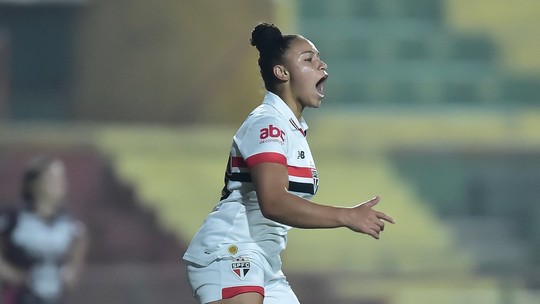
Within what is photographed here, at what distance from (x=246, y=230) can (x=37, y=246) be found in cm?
408

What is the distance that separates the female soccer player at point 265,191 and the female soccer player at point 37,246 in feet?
13.0

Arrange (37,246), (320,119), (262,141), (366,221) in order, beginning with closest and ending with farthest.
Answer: (366,221), (262,141), (37,246), (320,119)

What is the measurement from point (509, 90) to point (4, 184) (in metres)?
4.42

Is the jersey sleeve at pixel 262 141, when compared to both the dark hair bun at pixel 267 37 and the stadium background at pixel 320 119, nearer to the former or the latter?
the dark hair bun at pixel 267 37

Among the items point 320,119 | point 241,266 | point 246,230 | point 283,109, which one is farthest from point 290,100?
point 320,119

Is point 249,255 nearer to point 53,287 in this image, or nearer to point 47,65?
point 53,287

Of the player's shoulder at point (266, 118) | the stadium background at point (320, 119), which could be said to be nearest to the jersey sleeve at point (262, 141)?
the player's shoulder at point (266, 118)

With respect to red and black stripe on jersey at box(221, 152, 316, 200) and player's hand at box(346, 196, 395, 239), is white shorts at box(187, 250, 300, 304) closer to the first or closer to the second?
red and black stripe on jersey at box(221, 152, 316, 200)

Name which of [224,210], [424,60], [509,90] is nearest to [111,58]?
[424,60]

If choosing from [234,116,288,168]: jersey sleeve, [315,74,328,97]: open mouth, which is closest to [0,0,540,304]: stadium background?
[315,74,328,97]: open mouth

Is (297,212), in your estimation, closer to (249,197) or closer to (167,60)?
(249,197)

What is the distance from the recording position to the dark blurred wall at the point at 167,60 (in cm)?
1033

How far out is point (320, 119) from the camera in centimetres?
1002

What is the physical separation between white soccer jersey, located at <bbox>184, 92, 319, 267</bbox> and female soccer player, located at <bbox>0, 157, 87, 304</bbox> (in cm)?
397
